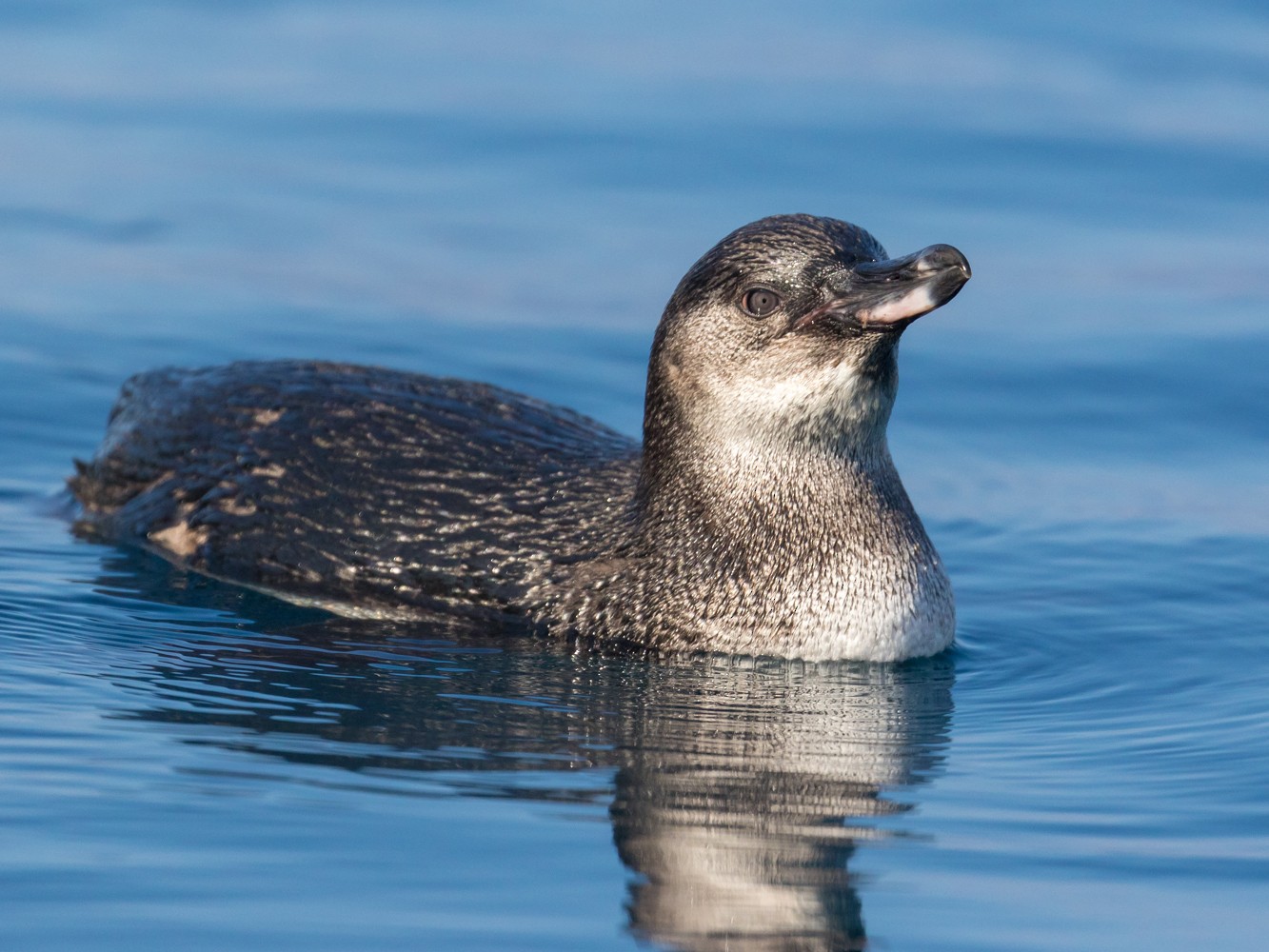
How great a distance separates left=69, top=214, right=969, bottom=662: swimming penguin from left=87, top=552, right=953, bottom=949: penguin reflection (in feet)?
0.78

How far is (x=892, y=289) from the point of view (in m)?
9.86

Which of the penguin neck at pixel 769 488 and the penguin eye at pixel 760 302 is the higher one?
the penguin eye at pixel 760 302

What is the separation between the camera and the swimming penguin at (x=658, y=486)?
1030 cm

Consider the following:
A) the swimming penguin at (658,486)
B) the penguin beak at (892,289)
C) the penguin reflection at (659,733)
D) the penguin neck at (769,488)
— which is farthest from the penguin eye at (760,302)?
the penguin reflection at (659,733)

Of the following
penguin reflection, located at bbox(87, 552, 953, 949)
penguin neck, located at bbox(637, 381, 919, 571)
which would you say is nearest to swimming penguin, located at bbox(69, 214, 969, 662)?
penguin neck, located at bbox(637, 381, 919, 571)

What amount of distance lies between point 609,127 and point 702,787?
1254 cm

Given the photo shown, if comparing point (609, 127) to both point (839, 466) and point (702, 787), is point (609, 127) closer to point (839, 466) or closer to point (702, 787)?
point (839, 466)

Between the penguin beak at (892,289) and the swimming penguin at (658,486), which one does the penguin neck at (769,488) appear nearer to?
the swimming penguin at (658,486)

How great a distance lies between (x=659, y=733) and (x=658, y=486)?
184 cm

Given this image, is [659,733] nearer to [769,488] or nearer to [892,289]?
A: [769,488]

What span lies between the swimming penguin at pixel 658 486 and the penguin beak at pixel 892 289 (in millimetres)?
11

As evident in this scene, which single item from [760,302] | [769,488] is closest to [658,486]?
[769,488]

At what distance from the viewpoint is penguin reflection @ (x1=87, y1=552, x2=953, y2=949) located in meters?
7.67

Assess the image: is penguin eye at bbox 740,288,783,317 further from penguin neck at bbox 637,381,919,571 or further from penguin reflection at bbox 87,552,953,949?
penguin reflection at bbox 87,552,953,949
